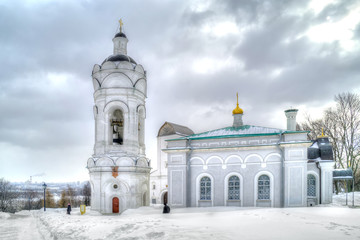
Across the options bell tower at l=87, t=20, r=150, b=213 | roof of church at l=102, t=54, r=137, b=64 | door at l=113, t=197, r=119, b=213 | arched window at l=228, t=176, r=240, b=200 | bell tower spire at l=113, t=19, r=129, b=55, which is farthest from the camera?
bell tower spire at l=113, t=19, r=129, b=55

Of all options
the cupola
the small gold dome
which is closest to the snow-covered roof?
the cupola

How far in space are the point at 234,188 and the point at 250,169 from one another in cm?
167

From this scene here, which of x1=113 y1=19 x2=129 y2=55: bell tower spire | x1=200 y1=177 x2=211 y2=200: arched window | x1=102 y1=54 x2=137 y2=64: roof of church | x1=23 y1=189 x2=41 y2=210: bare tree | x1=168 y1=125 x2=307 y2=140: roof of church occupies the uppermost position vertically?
x1=113 y1=19 x2=129 y2=55: bell tower spire

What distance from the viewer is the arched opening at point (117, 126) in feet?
79.1

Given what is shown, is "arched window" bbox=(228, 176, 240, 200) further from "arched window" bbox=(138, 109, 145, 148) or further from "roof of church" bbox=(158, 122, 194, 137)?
"roof of church" bbox=(158, 122, 194, 137)

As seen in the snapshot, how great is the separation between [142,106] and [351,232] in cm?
1827

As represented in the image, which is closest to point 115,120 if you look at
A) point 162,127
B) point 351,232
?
point 162,127

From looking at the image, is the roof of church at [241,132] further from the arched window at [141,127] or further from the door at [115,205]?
the door at [115,205]

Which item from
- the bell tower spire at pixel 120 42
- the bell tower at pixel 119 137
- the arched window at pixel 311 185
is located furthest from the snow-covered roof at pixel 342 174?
the bell tower spire at pixel 120 42

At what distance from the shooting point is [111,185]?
22.8 metres

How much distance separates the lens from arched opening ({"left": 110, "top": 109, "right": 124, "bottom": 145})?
24109 millimetres

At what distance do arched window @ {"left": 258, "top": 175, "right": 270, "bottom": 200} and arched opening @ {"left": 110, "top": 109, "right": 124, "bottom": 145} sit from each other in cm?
1162

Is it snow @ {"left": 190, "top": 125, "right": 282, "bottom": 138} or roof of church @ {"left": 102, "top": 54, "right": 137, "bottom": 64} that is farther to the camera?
roof of church @ {"left": 102, "top": 54, "right": 137, "bottom": 64}

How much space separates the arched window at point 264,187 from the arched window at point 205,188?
3335 millimetres
